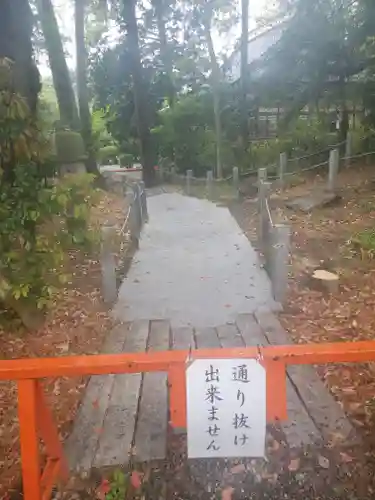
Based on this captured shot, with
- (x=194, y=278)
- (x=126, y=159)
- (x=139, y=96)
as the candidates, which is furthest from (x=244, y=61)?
(x=194, y=278)

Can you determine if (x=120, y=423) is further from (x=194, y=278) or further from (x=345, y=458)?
(x=194, y=278)

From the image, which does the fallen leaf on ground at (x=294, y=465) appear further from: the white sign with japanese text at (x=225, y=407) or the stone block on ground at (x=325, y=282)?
the stone block on ground at (x=325, y=282)

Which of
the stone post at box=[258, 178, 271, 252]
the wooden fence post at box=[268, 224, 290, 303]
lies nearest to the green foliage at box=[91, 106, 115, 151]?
the stone post at box=[258, 178, 271, 252]

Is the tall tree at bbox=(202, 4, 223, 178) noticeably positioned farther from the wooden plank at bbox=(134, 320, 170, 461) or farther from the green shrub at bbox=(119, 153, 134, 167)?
the wooden plank at bbox=(134, 320, 170, 461)

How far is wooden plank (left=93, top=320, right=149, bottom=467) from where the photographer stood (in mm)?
2621

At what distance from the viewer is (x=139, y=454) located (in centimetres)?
263

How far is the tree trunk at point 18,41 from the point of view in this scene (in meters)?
4.24

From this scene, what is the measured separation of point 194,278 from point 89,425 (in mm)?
3199

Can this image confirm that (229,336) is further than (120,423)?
Yes

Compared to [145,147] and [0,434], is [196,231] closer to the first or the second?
[0,434]

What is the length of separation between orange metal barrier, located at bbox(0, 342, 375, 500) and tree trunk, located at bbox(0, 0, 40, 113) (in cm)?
307

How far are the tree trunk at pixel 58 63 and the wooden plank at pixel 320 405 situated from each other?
10.7 metres

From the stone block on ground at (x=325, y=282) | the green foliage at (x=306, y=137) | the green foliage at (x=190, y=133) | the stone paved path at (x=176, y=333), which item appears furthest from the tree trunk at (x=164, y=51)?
the stone block on ground at (x=325, y=282)

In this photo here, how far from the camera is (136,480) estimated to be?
246cm
